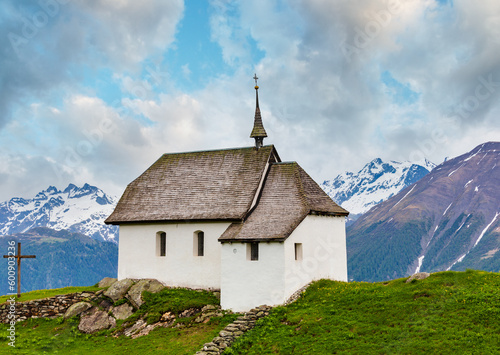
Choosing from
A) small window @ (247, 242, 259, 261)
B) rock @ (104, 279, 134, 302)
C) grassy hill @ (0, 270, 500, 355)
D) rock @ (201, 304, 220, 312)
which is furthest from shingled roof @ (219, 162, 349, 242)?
rock @ (104, 279, 134, 302)

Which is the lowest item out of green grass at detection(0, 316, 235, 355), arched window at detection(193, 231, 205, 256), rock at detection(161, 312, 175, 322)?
green grass at detection(0, 316, 235, 355)

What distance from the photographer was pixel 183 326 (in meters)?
33.6

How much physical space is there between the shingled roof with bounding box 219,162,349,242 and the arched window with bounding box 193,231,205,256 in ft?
11.9

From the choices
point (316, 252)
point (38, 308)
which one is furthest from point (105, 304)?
point (316, 252)

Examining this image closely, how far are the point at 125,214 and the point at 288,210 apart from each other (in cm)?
1508

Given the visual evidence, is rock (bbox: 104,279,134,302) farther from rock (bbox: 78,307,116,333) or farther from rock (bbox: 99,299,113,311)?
rock (bbox: 78,307,116,333)

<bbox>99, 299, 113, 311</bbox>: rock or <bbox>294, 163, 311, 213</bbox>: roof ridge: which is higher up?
<bbox>294, 163, 311, 213</bbox>: roof ridge

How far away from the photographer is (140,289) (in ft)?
129

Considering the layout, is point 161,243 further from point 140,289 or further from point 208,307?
point 208,307

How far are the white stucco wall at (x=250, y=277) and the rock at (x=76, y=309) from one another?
1149cm

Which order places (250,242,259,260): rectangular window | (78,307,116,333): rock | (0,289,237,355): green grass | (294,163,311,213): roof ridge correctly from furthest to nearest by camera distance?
(294,163,311,213): roof ridge
(78,307,116,333): rock
(250,242,259,260): rectangular window
(0,289,237,355): green grass

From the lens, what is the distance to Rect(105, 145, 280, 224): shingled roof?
3972cm

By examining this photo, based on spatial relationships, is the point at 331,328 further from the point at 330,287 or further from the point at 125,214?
the point at 125,214

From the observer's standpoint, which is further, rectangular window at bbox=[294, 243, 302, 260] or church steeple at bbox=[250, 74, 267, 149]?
church steeple at bbox=[250, 74, 267, 149]
